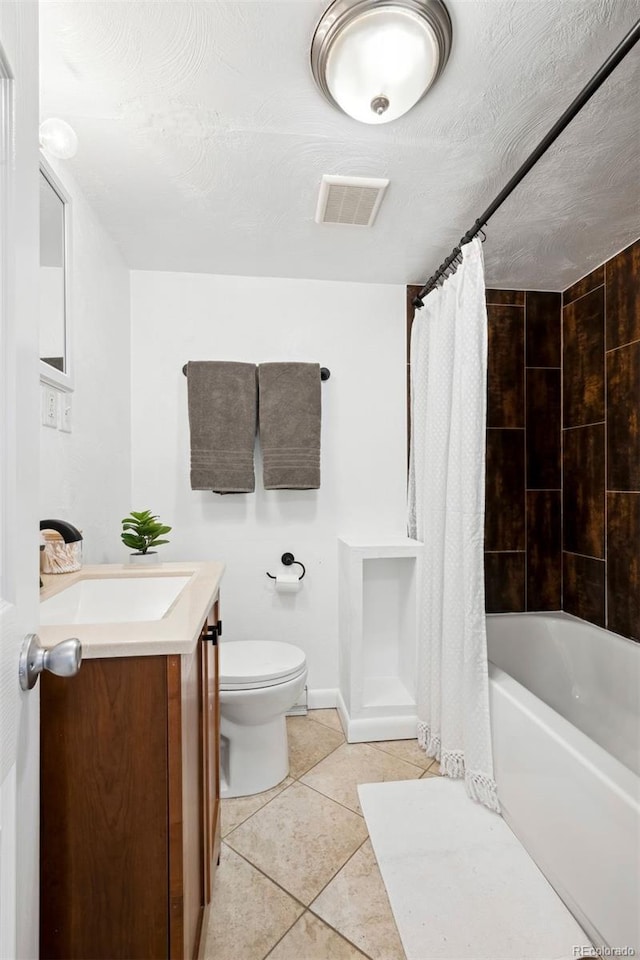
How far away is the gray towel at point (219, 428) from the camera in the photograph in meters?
2.15

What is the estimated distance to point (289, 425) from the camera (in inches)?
85.8

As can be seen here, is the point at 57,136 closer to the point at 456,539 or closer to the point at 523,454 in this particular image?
the point at 456,539

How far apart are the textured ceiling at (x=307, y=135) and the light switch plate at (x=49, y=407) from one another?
74cm

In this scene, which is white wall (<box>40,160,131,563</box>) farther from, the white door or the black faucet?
the white door

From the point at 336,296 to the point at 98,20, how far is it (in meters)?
1.46

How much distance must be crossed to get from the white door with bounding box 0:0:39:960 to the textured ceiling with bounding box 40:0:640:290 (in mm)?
625

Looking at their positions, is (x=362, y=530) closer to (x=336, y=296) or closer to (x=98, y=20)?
(x=336, y=296)

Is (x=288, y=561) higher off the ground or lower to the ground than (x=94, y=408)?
lower

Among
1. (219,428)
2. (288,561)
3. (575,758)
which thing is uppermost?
(219,428)

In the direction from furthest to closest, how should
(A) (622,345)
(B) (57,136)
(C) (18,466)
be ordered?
(A) (622,345), (B) (57,136), (C) (18,466)

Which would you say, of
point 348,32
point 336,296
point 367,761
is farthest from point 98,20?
point 367,761

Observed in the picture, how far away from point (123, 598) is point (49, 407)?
58 centimetres

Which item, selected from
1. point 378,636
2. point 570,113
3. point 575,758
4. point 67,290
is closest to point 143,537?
point 67,290

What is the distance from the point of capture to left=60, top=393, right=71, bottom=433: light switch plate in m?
1.44
